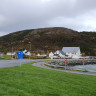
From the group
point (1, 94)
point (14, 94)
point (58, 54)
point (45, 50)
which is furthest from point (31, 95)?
point (45, 50)

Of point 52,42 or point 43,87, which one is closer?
point 43,87

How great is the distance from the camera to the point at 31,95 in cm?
673

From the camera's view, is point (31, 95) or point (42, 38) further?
point (42, 38)

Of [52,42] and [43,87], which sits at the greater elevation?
[52,42]

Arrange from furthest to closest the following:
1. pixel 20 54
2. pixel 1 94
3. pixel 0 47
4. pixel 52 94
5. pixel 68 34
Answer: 1. pixel 68 34
2. pixel 0 47
3. pixel 20 54
4. pixel 52 94
5. pixel 1 94

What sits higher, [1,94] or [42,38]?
[42,38]

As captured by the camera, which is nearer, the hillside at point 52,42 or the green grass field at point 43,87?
the green grass field at point 43,87

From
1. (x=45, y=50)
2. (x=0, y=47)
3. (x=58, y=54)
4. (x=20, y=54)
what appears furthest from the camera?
(x=0, y=47)

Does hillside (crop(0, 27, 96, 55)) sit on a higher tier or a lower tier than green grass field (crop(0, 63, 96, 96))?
higher

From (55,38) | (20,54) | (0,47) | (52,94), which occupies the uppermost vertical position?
(55,38)

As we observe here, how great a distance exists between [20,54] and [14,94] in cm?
1681

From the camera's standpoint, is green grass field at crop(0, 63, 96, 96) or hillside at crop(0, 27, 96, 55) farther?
hillside at crop(0, 27, 96, 55)

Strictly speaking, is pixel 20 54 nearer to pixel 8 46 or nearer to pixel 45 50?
pixel 45 50

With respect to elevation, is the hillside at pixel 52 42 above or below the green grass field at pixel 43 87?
above
